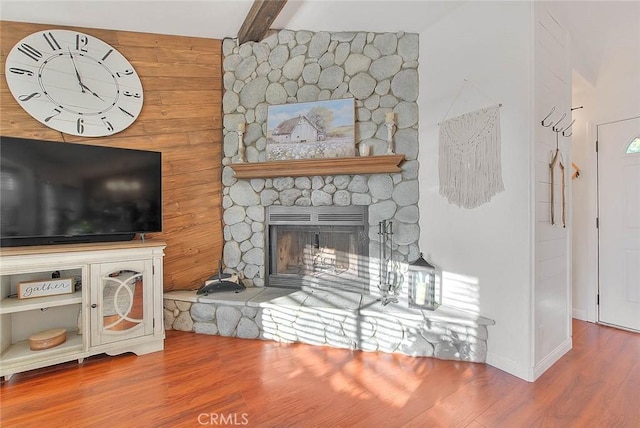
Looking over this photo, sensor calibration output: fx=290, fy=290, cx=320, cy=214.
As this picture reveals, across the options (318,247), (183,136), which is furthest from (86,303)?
(318,247)

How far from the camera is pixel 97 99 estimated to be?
7.87 ft

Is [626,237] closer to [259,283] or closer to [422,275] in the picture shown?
[422,275]

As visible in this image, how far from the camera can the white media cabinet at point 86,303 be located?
181 cm

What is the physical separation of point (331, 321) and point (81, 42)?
302 centimetres

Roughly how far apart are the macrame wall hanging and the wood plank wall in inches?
80.4

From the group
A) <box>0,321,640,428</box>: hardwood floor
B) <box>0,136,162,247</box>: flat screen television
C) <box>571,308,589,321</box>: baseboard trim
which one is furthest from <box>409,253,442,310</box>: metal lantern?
<box>0,136,162,247</box>: flat screen television

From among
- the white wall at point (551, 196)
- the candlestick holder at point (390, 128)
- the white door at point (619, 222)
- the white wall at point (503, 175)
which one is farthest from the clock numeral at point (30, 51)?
the white door at point (619, 222)

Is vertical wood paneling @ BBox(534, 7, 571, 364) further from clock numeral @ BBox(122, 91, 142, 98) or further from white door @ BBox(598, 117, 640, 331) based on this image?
clock numeral @ BBox(122, 91, 142, 98)

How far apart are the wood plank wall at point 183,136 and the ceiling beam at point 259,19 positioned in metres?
0.34

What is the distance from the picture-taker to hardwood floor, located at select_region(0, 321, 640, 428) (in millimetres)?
1473

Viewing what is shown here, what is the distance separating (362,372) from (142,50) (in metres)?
3.16

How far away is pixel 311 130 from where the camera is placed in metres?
2.63

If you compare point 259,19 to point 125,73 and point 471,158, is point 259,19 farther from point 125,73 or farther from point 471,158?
point 471,158

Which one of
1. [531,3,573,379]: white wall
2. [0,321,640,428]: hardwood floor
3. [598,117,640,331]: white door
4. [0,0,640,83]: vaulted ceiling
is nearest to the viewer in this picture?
[0,321,640,428]: hardwood floor
